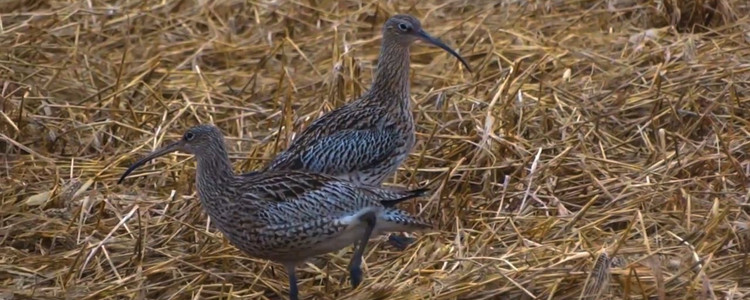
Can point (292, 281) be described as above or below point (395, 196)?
below

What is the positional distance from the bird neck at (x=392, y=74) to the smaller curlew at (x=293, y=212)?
1134 mm

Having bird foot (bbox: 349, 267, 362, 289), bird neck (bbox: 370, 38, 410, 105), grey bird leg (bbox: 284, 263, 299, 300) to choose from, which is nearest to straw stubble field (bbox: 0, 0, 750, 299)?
bird foot (bbox: 349, 267, 362, 289)

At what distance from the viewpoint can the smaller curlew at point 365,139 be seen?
7.62 m

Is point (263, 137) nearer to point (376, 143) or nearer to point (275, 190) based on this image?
point (376, 143)

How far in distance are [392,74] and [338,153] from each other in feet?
2.48

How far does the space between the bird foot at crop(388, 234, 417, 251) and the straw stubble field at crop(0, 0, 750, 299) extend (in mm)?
44

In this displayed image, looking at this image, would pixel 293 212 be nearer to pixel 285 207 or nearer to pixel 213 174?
pixel 285 207

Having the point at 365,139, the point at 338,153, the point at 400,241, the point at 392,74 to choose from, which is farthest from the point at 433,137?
the point at 400,241

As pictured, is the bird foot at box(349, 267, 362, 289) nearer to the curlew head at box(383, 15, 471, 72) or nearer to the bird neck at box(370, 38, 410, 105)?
the bird neck at box(370, 38, 410, 105)

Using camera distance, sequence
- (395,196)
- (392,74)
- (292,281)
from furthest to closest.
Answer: (392,74) < (395,196) < (292,281)

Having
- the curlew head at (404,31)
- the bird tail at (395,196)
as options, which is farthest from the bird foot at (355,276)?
the curlew head at (404,31)

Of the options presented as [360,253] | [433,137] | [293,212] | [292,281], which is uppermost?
[293,212]

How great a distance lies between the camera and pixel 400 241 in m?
7.41

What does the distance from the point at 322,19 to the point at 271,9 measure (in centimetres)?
38
